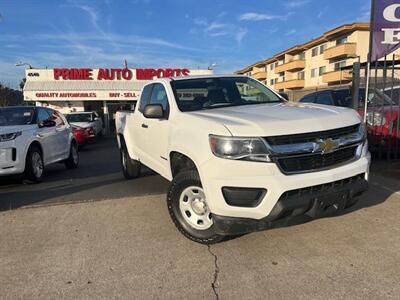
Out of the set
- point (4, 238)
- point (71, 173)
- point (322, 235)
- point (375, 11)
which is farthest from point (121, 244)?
point (375, 11)

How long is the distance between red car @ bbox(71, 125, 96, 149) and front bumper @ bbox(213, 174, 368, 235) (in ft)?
44.7

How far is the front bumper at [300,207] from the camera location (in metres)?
3.33

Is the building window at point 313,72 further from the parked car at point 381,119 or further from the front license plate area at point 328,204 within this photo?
the front license plate area at point 328,204

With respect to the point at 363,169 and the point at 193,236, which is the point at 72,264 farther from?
the point at 363,169

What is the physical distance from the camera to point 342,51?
147ft

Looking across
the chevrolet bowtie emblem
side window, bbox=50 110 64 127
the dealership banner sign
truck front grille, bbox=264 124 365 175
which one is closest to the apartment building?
the dealership banner sign

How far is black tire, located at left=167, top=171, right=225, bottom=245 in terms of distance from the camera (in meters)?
3.87

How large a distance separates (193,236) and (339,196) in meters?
1.55

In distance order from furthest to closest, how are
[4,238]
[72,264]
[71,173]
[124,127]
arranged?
[71,173] < [124,127] < [4,238] < [72,264]

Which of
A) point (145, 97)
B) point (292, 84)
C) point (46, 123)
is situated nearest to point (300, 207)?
point (145, 97)

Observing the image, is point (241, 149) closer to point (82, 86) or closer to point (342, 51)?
point (82, 86)

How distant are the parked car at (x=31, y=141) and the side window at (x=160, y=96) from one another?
303cm

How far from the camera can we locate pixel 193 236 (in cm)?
400

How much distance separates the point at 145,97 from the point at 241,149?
3136 millimetres
